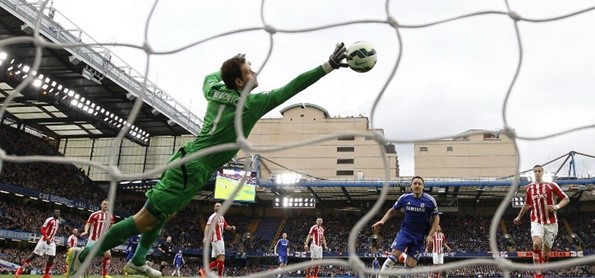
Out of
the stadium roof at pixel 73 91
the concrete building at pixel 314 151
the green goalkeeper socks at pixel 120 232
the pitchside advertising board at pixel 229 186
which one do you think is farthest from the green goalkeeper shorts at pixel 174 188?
the concrete building at pixel 314 151

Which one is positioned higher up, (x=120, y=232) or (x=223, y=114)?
(x=223, y=114)

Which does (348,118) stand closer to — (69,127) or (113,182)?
(69,127)

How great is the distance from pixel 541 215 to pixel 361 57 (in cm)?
484

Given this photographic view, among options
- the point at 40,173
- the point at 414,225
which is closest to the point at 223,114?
the point at 414,225

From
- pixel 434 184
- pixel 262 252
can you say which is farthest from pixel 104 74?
pixel 434 184

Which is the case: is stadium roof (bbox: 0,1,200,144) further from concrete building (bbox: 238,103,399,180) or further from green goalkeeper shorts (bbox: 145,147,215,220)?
concrete building (bbox: 238,103,399,180)

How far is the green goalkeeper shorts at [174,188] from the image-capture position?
3730 millimetres

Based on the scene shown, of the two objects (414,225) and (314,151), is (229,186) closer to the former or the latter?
(414,225)

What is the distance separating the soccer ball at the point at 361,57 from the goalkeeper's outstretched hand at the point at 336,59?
143mm

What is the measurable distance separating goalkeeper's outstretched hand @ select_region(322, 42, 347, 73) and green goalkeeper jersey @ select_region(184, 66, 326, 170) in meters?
0.38

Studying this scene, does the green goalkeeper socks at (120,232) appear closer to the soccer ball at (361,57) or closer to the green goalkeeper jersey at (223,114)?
the green goalkeeper jersey at (223,114)

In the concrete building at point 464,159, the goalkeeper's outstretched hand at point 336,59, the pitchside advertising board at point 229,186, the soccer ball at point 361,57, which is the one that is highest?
the concrete building at point 464,159

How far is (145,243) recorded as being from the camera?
165 inches

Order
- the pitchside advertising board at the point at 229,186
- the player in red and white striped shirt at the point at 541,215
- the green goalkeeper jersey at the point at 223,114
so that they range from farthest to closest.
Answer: the pitchside advertising board at the point at 229,186 → the player in red and white striped shirt at the point at 541,215 → the green goalkeeper jersey at the point at 223,114
